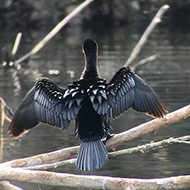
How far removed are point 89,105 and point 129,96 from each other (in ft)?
1.09

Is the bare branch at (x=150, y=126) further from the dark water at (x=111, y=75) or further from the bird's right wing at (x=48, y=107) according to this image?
the dark water at (x=111, y=75)

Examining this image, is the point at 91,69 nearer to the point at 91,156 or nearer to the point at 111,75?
the point at 91,156

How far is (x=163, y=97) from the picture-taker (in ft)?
31.0

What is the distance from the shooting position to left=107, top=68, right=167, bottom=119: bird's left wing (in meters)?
4.18

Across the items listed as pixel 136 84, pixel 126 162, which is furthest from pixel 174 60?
pixel 136 84

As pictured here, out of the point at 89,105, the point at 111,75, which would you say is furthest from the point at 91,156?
the point at 111,75

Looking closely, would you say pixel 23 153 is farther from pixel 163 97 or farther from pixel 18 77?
pixel 18 77

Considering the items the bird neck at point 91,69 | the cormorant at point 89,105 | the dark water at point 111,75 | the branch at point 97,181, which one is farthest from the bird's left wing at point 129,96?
the dark water at point 111,75

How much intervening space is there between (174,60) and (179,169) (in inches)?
334

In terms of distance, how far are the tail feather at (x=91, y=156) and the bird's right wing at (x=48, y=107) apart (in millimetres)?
266

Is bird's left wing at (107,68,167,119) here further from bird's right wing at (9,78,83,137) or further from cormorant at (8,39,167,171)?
bird's right wing at (9,78,83,137)

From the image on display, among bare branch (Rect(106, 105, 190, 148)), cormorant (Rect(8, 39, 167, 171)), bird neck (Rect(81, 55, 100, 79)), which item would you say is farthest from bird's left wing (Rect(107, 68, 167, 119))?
bird neck (Rect(81, 55, 100, 79))

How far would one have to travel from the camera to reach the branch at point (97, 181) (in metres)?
3.40

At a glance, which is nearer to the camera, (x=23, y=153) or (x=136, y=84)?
(x=136, y=84)
